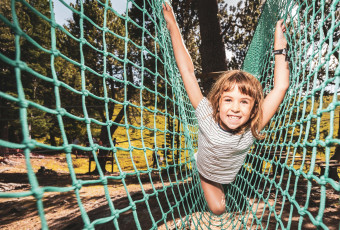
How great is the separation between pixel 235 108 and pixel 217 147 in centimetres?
28

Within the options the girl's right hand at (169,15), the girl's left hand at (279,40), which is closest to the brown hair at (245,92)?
the girl's left hand at (279,40)

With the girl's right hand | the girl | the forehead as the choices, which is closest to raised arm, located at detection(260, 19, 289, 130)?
the girl

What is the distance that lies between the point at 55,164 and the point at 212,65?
10.4 meters

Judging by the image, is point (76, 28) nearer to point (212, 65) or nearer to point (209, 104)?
point (212, 65)

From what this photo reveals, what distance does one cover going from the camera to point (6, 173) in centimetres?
720

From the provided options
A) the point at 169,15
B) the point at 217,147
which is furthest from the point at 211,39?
the point at 217,147

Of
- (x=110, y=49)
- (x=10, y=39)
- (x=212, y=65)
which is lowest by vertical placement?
(x=212, y=65)

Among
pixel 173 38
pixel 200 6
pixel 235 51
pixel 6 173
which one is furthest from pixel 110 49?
pixel 173 38

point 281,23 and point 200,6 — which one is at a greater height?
point 200,6

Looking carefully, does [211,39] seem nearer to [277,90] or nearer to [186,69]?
[186,69]

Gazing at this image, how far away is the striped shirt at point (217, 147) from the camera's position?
4.15 feet

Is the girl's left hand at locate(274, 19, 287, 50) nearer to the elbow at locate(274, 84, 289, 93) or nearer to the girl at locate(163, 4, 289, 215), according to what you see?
the girl at locate(163, 4, 289, 215)

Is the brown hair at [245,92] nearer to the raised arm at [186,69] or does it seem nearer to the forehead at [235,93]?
the forehead at [235,93]

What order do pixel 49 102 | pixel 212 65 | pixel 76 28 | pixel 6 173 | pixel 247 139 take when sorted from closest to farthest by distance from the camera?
pixel 247 139 → pixel 212 65 → pixel 6 173 → pixel 76 28 → pixel 49 102
